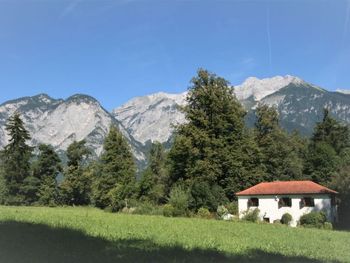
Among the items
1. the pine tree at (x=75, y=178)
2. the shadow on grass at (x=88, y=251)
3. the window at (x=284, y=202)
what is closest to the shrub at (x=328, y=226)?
the window at (x=284, y=202)

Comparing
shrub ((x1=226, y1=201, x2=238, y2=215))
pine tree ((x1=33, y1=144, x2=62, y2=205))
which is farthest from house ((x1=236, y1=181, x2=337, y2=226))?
pine tree ((x1=33, y1=144, x2=62, y2=205))

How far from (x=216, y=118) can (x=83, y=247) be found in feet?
151

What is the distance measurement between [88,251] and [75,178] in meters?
67.2

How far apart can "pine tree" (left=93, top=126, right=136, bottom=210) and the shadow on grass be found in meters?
52.9

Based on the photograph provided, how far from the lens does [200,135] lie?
5538cm

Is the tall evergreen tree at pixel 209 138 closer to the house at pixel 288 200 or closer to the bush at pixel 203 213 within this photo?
the house at pixel 288 200

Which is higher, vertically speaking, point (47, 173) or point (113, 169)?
point (113, 169)

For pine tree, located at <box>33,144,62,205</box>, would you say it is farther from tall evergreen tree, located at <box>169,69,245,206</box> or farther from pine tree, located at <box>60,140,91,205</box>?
tall evergreen tree, located at <box>169,69,245,206</box>

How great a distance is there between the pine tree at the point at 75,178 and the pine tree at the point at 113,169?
4630 millimetres

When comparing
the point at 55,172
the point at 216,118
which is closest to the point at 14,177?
the point at 55,172

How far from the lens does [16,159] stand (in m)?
73.6

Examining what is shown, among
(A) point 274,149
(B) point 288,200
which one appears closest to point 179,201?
(B) point 288,200

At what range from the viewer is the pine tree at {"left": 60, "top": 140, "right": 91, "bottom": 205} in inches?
2995

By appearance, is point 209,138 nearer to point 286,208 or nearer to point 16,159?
point 286,208
